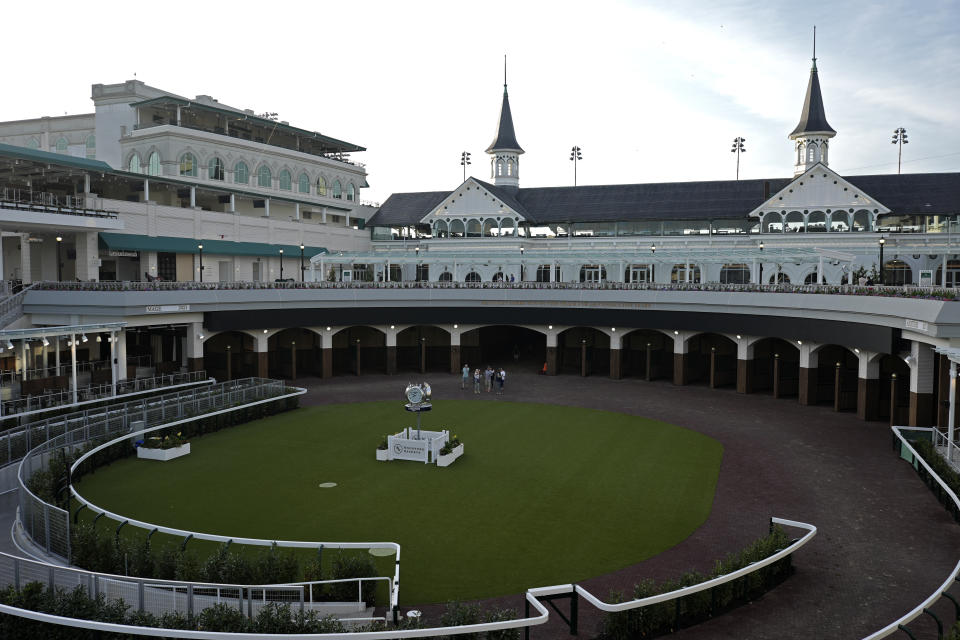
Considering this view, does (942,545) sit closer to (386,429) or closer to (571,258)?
(386,429)

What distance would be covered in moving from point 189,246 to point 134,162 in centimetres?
1246

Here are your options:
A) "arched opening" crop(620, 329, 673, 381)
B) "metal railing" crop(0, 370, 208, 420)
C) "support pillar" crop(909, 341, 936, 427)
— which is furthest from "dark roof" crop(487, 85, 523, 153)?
"support pillar" crop(909, 341, 936, 427)

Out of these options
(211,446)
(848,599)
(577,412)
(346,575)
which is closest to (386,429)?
(211,446)

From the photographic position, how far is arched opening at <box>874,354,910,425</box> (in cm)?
3212

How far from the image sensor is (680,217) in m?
59.8

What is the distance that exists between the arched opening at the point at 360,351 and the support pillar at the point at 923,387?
109ft

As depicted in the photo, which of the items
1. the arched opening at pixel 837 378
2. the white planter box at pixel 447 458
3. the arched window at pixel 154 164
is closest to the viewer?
the white planter box at pixel 447 458

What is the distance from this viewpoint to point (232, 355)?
4650 centimetres

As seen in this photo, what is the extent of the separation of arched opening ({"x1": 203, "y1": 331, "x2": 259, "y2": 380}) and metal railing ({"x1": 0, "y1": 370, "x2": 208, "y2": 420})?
653 centimetres

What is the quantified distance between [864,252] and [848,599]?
146 feet

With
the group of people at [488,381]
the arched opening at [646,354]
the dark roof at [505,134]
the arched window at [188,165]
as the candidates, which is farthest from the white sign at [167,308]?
the dark roof at [505,134]

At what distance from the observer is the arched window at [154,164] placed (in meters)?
56.1

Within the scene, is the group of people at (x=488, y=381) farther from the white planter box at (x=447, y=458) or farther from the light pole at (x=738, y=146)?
the light pole at (x=738, y=146)

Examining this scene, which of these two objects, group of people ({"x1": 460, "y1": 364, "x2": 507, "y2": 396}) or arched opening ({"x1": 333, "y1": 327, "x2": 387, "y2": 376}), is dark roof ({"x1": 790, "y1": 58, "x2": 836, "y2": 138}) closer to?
group of people ({"x1": 460, "y1": 364, "x2": 507, "y2": 396})
